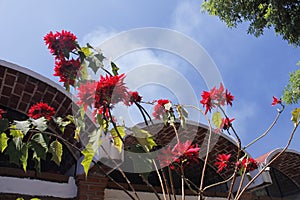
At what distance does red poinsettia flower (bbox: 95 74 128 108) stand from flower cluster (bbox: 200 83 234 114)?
0.59 meters

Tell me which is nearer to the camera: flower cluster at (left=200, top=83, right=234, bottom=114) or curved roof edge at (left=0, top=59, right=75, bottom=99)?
flower cluster at (left=200, top=83, right=234, bottom=114)

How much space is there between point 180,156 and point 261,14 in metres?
4.50

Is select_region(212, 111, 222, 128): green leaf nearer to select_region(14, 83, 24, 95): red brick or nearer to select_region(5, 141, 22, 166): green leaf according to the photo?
select_region(5, 141, 22, 166): green leaf

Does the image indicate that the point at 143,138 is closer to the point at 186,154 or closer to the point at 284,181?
the point at 186,154

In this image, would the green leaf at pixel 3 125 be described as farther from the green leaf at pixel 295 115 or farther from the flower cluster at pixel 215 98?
the green leaf at pixel 295 115

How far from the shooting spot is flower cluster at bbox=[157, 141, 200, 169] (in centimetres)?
144

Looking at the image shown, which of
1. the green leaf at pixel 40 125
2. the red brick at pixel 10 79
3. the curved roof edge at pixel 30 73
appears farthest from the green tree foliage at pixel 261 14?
the green leaf at pixel 40 125

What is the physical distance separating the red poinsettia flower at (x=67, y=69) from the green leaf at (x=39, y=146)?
1.07 ft

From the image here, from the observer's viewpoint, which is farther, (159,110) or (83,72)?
(159,110)

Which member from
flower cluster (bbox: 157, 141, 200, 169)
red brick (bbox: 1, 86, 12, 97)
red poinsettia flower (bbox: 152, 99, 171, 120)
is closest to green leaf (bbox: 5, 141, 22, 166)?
flower cluster (bbox: 157, 141, 200, 169)

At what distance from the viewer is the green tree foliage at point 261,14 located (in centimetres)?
480

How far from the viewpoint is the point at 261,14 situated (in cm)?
517

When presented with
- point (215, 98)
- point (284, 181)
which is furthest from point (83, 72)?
point (284, 181)

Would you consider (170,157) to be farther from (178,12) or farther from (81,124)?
(178,12)
